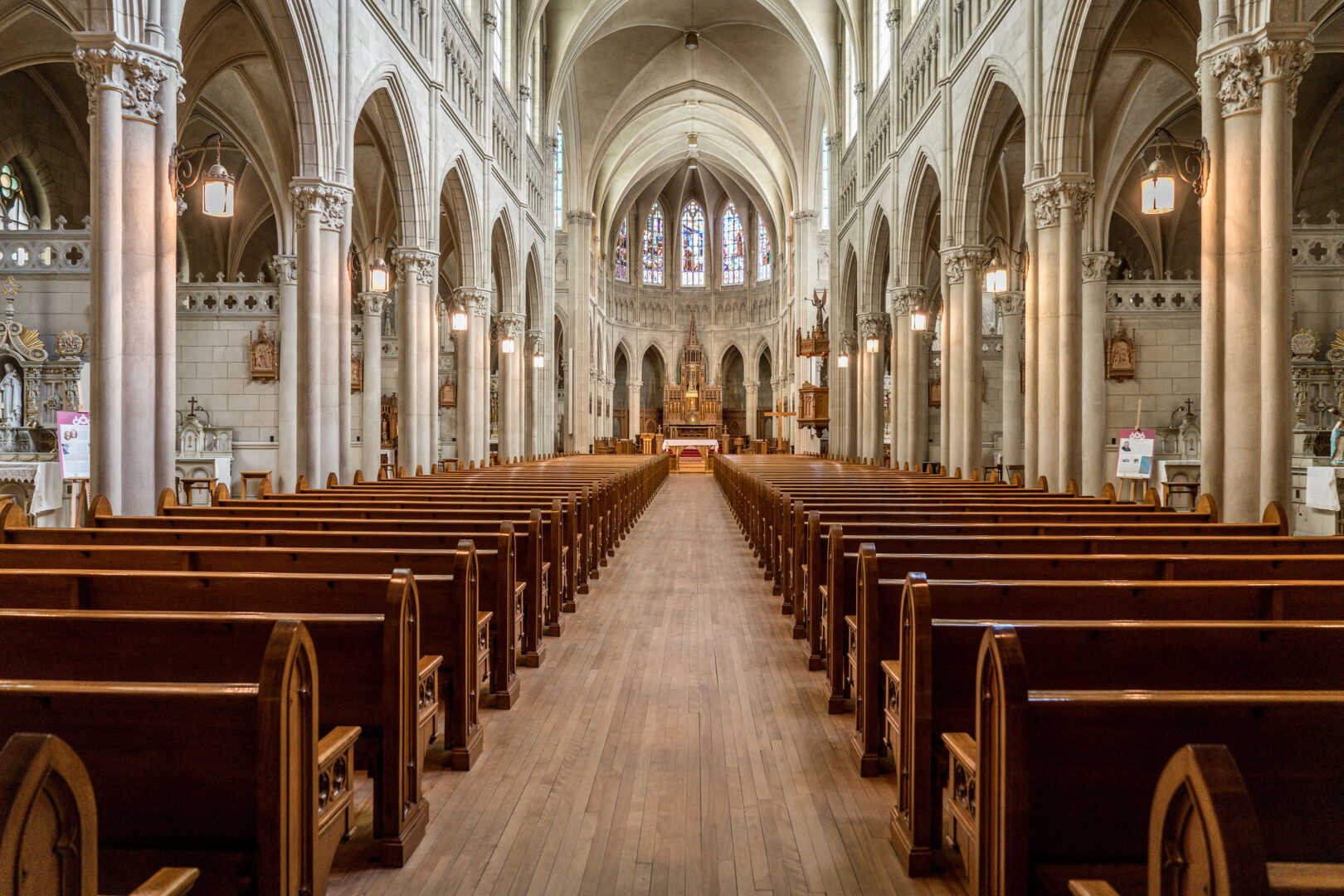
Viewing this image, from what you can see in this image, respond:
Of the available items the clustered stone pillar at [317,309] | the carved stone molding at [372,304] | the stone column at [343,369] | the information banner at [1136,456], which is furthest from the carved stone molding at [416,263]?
the information banner at [1136,456]

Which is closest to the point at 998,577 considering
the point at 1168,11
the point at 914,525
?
the point at 914,525

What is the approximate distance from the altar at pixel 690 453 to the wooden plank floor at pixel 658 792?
102 ft

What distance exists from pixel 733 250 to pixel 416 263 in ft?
110

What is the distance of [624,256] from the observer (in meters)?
45.0

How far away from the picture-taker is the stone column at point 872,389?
21422 millimetres

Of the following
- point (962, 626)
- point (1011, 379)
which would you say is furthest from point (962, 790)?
point (1011, 379)

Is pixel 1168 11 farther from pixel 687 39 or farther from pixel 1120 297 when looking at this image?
pixel 687 39

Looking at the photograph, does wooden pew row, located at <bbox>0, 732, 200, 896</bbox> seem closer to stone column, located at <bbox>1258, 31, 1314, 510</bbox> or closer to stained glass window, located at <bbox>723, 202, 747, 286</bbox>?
stone column, located at <bbox>1258, 31, 1314, 510</bbox>

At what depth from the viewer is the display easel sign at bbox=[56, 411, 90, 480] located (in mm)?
7273

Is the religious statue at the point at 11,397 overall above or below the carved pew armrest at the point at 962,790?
above

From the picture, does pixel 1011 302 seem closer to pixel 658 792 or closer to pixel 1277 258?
pixel 1277 258

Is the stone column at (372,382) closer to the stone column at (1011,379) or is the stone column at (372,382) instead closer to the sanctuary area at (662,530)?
the sanctuary area at (662,530)

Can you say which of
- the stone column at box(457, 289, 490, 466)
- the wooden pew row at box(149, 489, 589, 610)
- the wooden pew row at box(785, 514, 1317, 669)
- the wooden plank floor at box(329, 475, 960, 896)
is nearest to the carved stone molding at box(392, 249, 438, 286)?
the stone column at box(457, 289, 490, 466)

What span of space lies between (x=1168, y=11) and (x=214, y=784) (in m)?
14.6
